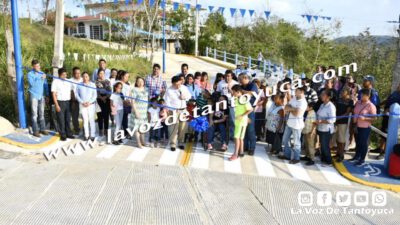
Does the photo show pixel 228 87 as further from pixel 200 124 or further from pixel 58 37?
pixel 58 37

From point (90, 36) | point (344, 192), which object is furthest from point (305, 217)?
point (90, 36)

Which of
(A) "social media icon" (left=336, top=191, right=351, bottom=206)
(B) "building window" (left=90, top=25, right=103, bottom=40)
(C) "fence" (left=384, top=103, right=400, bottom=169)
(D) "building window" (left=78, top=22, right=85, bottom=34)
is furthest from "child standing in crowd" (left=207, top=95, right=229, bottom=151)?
(D) "building window" (left=78, top=22, right=85, bottom=34)

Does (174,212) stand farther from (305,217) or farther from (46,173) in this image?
(46,173)

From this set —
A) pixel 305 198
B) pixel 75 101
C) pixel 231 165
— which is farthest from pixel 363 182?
pixel 75 101

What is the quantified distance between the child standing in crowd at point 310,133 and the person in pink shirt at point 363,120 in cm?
76

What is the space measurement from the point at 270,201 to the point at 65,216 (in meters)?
2.87

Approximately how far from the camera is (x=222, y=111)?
7.66 meters

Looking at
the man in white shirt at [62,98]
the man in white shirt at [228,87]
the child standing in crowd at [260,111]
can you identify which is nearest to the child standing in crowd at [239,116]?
the man in white shirt at [228,87]

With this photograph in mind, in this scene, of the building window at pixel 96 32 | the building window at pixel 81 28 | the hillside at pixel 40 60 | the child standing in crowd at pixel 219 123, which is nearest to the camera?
the child standing in crowd at pixel 219 123

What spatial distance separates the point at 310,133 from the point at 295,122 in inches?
15.0

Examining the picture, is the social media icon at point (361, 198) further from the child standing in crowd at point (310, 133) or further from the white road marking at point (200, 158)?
the white road marking at point (200, 158)

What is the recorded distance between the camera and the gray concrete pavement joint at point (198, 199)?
492cm

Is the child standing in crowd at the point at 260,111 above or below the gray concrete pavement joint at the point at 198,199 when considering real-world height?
above

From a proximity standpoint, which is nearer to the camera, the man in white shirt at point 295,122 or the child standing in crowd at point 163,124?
the man in white shirt at point 295,122
